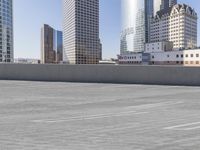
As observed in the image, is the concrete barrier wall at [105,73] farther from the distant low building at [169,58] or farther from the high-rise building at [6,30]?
the high-rise building at [6,30]

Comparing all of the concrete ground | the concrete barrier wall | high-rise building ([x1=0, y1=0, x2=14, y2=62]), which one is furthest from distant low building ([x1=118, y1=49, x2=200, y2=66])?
the concrete ground

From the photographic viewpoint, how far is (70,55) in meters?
193

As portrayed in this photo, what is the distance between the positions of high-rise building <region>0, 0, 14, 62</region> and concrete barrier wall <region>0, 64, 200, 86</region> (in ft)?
366

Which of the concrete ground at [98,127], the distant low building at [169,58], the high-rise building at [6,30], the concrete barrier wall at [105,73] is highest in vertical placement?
the high-rise building at [6,30]

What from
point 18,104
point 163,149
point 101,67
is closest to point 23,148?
point 163,149

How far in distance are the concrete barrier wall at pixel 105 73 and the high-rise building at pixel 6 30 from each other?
111705mm

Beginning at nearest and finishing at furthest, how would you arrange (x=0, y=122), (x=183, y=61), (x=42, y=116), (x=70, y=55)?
(x=0, y=122), (x=42, y=116), (x=183, y=61), (x=70, y=55)

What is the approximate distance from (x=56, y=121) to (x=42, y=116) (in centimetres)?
96

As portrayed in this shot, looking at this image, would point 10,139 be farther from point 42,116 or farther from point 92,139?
point 42,116

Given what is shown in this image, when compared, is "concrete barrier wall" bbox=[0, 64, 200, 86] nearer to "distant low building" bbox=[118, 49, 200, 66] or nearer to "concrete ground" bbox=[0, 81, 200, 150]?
"concrete ground" bbox=[0, 81, 200, 150]

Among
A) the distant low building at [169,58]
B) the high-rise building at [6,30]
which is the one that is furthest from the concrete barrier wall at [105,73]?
the high-rise building at [6,30]

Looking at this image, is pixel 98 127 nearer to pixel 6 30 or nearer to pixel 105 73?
pixel 105 73

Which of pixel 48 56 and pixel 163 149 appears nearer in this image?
pixel 163 149

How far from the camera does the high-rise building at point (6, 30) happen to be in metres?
140
